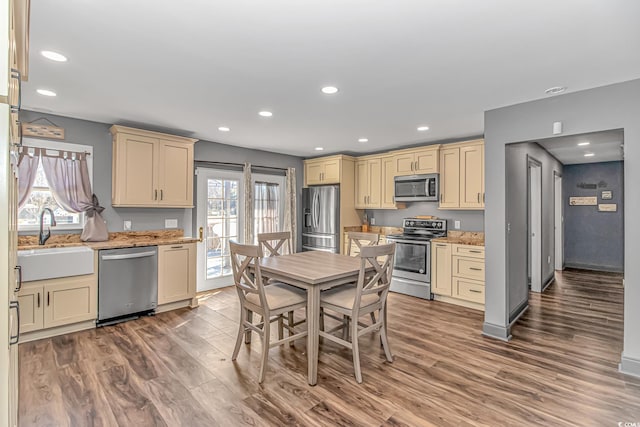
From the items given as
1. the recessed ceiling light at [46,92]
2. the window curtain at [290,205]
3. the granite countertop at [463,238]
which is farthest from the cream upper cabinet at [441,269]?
the recessed ceiling light at [46,92]

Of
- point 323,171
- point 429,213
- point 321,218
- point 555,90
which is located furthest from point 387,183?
point 555,90

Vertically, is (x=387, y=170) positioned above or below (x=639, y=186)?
above

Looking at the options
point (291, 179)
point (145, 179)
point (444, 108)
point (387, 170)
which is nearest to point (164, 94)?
point (145, 179)

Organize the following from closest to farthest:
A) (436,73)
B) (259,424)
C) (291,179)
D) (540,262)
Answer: (259,424) < (436,73) < (540,262) < (291,179)

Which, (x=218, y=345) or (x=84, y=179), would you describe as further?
(x=84, y=179)

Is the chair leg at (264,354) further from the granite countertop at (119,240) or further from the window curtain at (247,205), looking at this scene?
the window curtain at (247,205)

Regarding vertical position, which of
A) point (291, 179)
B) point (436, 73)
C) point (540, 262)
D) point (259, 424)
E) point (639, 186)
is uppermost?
point (436, 73)

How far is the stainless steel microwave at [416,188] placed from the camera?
476cm

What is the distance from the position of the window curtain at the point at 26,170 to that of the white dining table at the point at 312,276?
2.78 m

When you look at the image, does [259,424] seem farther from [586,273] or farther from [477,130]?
[586,273]

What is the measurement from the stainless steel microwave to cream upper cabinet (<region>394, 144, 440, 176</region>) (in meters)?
0.08

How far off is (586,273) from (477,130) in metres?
4.37

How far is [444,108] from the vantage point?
3316 millimetres

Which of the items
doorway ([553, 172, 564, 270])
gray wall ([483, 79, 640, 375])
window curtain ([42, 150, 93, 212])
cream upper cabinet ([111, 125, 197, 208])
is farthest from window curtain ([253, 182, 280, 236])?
doorway ([553, 172, 564, 270])
